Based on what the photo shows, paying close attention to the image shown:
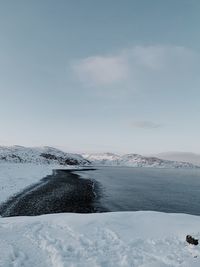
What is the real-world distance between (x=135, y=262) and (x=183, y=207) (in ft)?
97.4

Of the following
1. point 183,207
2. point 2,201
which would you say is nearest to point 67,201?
point 2,201

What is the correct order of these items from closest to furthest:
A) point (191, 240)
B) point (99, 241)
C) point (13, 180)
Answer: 1. point (99, 241)
2. point (191, 240)
3. point (13, 180)

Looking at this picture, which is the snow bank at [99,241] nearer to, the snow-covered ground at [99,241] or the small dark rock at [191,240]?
the snow-covered ground at [99,241]

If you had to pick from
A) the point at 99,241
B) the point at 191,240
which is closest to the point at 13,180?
the point at 99,241

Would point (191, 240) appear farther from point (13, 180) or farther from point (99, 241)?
point (13, 180)

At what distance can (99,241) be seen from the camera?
484 inches

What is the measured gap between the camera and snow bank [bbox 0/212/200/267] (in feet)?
34.2

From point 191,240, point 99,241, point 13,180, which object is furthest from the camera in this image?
point 13,180

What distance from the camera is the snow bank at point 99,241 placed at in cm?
1043

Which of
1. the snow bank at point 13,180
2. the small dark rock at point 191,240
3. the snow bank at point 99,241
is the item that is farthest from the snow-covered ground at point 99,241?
the snow bank at point 13,180

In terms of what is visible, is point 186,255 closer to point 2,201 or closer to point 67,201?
point 2,201

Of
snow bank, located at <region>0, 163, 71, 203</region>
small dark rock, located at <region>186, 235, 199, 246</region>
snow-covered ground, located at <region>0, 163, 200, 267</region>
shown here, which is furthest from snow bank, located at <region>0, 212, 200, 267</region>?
snow bank, located at <region>0, 163, 71, 203</region>

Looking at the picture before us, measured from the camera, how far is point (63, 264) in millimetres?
9992

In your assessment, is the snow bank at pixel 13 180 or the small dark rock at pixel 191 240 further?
the snow bank at pixel 13 180
